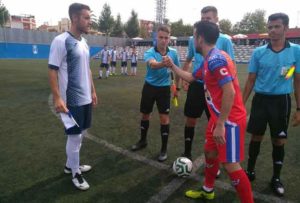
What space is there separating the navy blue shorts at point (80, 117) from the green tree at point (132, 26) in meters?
76.2

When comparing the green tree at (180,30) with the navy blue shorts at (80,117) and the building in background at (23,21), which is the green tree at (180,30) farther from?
the navy blue shorts at (80,117)

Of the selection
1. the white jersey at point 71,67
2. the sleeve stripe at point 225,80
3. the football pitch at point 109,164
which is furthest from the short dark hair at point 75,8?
the football pitch at point 109,164

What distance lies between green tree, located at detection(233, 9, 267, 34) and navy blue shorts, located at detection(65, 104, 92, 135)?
101196 mm

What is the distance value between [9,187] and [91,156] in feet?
4.78

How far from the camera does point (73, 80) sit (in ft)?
12.9

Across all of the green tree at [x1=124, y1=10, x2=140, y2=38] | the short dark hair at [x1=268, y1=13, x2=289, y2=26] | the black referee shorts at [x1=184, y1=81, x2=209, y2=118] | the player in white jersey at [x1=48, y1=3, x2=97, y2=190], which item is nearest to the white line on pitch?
the black referee shorts at [x1=184, y1=81, x2=209, y2=118]

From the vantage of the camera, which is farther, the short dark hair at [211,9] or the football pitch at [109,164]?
the short dark hair at [211,9]

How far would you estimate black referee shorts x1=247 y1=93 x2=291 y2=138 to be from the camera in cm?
402

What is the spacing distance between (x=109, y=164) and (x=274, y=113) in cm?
264

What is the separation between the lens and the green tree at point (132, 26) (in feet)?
256

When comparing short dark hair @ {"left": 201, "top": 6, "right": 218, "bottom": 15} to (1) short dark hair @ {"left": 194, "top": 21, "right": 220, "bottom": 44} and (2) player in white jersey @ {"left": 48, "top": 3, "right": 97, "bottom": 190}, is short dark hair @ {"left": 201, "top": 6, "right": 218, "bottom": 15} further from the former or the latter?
(2) player in white jersey @ {"left": 48, "top": 3, "right": 97, "bottom": 190}

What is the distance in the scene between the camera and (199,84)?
4.67m

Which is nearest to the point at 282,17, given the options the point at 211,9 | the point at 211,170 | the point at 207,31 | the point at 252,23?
the point at 211,9

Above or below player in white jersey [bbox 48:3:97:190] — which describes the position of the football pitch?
below
